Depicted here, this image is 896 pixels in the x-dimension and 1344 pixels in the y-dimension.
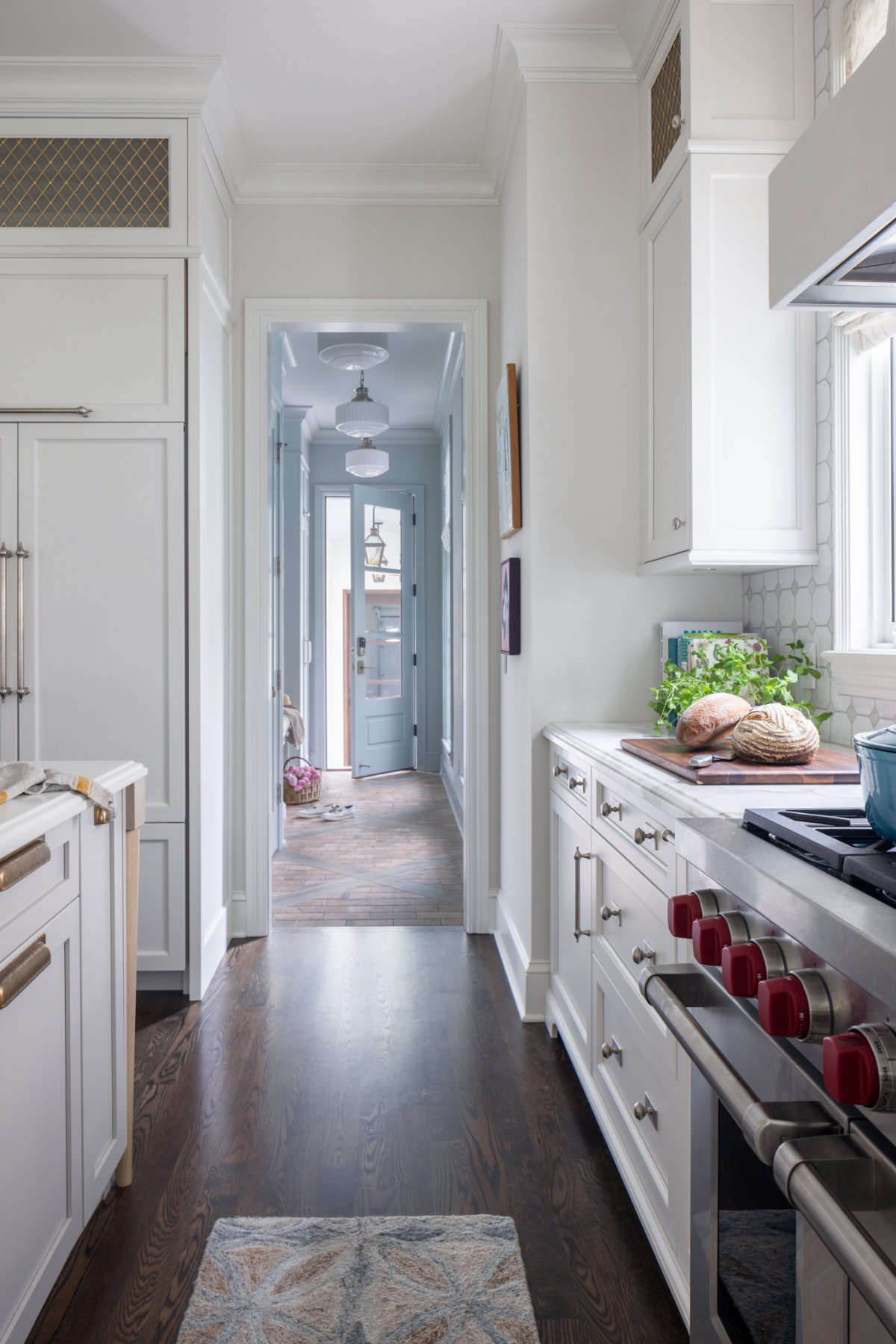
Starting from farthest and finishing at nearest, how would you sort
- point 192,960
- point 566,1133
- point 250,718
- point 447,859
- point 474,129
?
point 447,859 < point 250,718 < point 474,129 < point 192,960 < point 566,1133

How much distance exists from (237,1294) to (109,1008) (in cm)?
55

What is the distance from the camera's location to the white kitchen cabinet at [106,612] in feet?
9.16

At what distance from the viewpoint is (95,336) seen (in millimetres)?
2805

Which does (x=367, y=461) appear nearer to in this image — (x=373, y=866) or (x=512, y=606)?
(x=373, y=866)

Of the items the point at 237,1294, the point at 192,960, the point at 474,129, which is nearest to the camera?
the point at 237,1294

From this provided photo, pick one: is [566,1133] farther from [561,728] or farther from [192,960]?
[192,960]

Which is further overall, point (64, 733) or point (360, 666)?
point (360, 666)

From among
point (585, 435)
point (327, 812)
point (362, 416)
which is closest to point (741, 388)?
point (585, 435)

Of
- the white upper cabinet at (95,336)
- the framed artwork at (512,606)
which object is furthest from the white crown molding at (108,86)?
the framed artwork at (512,606)

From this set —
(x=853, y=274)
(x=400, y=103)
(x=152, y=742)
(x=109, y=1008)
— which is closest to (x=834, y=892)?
(x=853, y=274)

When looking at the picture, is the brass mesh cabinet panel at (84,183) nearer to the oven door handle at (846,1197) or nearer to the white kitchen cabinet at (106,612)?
the white kitchen cabinet at (106,612)

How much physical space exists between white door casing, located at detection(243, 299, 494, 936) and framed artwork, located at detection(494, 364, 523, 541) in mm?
350

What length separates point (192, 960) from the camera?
2789 millimetres

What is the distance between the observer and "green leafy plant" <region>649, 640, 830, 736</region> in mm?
1993
